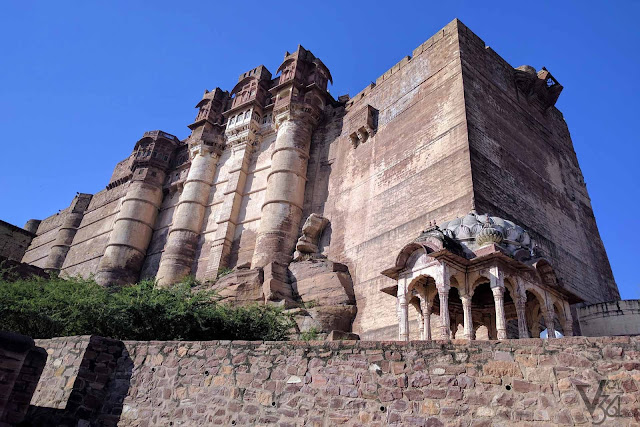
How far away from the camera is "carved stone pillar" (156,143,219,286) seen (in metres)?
20.6

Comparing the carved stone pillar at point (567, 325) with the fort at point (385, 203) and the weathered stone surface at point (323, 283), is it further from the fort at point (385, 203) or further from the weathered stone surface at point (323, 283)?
the weathered stone surface at point (323, 283)

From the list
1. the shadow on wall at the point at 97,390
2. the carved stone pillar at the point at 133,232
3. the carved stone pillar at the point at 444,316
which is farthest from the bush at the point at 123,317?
the carved stone pillar at the point at 133,232

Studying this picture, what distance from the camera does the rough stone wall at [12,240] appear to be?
27.5 m

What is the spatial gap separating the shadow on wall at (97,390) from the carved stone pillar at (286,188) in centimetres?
1040

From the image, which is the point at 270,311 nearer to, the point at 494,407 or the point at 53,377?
the point at 53,377

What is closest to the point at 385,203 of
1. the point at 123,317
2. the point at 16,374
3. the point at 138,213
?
the point at 123,317

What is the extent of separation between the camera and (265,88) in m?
23.9

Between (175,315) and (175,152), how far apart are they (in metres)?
18.5

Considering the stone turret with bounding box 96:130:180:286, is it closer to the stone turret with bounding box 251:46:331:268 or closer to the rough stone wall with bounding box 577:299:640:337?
the stone turret with bounding box 251:46:331:268

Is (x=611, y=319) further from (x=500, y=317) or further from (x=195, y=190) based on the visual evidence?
(x=195, y=190)

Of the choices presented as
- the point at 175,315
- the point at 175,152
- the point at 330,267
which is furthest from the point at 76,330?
the point at 175,152

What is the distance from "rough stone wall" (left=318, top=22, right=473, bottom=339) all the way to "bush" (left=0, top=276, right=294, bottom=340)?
4.19 meters

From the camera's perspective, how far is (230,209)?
68.6 ft

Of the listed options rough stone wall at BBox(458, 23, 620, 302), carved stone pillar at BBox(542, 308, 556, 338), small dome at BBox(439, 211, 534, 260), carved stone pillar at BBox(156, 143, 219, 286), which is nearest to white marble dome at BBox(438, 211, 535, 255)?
small dome at BBox(439, 211, 534, 260)
